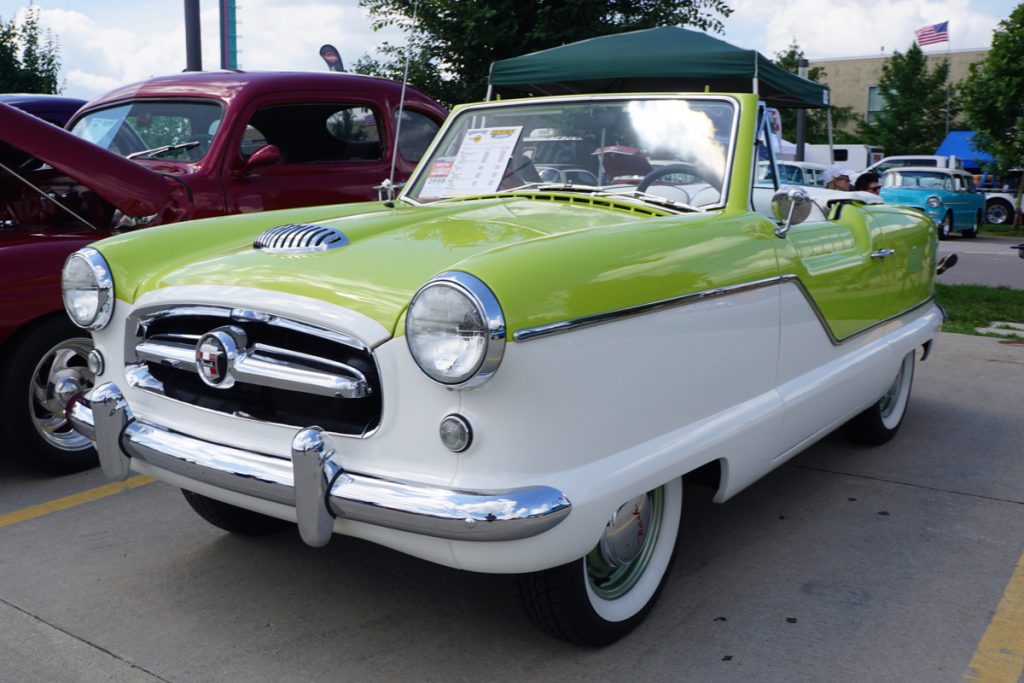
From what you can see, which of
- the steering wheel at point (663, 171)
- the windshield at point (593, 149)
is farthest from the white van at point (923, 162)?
the steering wheel at point (663, 171)

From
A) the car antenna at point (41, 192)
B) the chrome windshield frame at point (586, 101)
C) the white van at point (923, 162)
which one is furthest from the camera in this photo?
the white van at point (923, 162)

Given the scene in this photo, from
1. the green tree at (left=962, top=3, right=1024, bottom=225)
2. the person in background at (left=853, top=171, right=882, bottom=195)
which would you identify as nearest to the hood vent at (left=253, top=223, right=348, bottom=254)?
the person in background at (left=853, top=171, right=882, bottom=195)

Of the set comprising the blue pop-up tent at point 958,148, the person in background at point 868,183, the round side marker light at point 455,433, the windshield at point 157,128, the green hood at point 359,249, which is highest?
the blue pop-up tent at point 958,148

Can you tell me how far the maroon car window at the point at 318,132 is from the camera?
18.9 feet

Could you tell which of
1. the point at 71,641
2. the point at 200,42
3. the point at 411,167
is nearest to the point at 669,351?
the point at 71,641

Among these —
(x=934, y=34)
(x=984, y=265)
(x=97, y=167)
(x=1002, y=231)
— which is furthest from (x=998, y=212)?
(x=97, y=167)

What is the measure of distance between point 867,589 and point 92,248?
2.67 meters

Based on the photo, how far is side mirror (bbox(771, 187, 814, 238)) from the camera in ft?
11.2

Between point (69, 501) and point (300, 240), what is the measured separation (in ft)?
6.16

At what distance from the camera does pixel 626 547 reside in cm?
287

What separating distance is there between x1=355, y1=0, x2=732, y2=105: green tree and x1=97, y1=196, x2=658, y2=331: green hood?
787 centimetres

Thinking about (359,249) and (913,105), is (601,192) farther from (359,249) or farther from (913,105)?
(913,105)

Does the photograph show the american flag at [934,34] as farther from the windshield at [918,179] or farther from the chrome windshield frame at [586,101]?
the chrome windshield frame at [586,101]

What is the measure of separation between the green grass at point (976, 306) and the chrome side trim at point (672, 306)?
5.03 m
